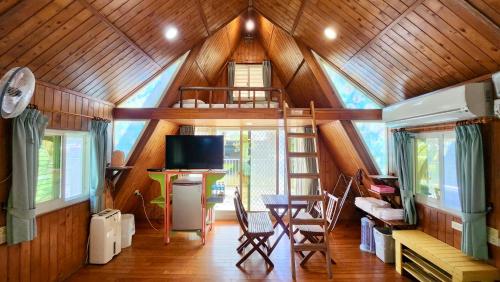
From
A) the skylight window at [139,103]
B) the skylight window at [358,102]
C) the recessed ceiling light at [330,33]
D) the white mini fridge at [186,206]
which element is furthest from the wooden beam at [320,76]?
the white mini fridge at [186,206]

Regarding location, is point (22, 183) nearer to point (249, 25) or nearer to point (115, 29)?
point (115, 29)

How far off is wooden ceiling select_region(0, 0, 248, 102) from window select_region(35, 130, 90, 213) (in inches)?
27.2

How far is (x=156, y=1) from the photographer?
116 inches

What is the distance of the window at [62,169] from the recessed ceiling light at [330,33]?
3.70 m

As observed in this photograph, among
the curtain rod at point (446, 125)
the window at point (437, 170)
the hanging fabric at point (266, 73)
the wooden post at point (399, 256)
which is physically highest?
the hanging fabric at point (266, 73)

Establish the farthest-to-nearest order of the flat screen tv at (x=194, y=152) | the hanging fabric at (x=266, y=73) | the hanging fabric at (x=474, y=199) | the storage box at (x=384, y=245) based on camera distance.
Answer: the hanging fabric at (x=266, y=73)
the flat screen tv at (x=194, y=152)
the storage box at (x=384, y=245)
the hanging fabric at (x=474, y=199)

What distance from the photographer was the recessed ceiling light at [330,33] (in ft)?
11.6

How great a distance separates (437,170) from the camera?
11.6ft

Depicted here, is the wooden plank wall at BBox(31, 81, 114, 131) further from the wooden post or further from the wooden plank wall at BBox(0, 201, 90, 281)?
the wooden post

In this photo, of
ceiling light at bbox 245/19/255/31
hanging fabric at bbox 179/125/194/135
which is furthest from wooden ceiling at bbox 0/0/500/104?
hanging fabric at bbox 179/125/194/135

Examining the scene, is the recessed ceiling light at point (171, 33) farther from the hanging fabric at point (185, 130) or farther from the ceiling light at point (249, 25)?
the hanging fabric at point (185, 130)

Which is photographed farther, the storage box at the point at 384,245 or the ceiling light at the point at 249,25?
the ceiling light at the point at 249,25

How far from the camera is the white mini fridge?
4570 millimetres

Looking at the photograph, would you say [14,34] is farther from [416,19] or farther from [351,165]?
[351,165]
